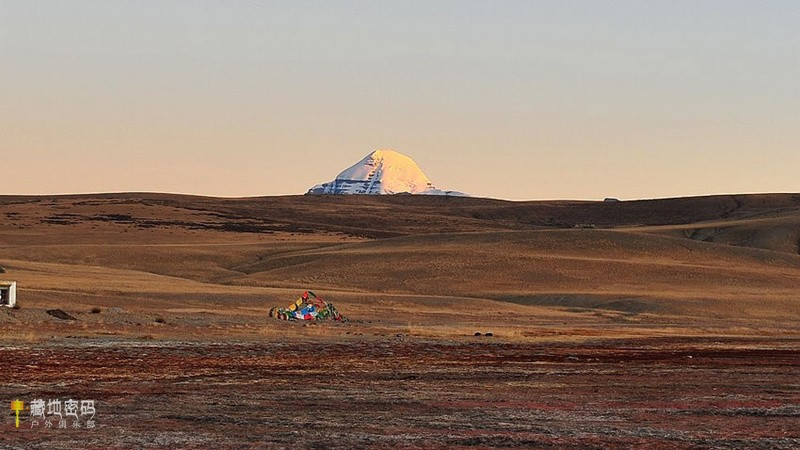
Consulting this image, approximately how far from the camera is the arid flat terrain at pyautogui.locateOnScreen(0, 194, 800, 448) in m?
18.0

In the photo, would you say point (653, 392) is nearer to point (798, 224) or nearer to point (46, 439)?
point (46, 439)

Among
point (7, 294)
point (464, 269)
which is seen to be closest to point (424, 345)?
point (7, 294)

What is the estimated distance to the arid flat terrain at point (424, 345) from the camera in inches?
708

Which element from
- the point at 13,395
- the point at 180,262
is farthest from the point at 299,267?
the point at 13,395

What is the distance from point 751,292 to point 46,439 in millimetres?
64707

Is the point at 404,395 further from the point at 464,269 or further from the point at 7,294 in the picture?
the point at 464,269

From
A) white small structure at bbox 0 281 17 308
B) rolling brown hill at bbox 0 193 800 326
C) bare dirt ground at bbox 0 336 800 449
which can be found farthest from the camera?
rolling brown hill at bbox 0 193 800 326

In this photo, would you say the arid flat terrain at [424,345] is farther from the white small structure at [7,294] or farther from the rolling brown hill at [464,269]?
the white small structure at [7,294]

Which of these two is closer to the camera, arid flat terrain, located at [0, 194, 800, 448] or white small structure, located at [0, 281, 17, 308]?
arid flat terrain, located at [0, 194, 800, 448]

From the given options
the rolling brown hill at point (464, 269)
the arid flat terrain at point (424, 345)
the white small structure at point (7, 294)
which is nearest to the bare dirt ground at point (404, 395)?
the arid flat terrain at point (424, 345)

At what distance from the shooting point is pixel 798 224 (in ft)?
415

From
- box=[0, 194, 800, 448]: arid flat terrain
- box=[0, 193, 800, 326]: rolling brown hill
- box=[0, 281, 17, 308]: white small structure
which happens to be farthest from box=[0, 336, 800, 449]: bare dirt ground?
box=[0, 193, 800, 326]: rolling brown hill

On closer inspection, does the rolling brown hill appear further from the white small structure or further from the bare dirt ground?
the bare dirt ground

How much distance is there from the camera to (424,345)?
38.3 m
